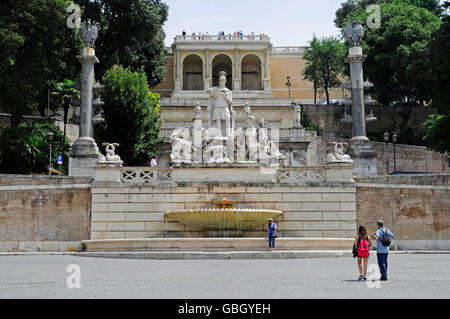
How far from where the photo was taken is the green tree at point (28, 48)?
3288cm

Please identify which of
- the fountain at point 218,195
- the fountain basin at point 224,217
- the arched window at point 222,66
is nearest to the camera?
the fountain basin at point 224,217

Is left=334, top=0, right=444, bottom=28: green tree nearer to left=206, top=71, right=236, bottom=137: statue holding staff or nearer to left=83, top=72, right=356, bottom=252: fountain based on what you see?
left=206, top=71, right=236, bottom=137: statue holding staff

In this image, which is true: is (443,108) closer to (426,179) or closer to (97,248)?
(426,179)

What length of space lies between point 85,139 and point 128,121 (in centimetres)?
385

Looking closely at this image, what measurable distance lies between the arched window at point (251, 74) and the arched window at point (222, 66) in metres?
1.52

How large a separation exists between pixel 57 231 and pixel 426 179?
15632mm

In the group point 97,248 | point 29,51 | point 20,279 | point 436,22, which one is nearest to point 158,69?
point 29,51

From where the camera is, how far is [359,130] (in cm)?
3139

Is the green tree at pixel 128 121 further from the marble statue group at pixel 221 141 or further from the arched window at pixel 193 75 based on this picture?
the arched window at pixel 193 75

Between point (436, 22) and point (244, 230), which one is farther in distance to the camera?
point (436, 22)

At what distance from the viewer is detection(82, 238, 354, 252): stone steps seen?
66.0 ft

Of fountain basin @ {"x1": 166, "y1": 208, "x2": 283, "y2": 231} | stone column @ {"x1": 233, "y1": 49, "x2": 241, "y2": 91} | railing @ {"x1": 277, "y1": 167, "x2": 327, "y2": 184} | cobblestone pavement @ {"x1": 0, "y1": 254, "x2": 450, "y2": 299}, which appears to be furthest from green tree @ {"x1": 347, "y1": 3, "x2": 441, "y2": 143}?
cobblestone pavement @ {"x1": 0, "y1": 254, "x2": 450, "y2": 299}

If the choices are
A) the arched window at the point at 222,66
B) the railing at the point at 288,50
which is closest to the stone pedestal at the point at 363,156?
the arched window at the point at 222,66

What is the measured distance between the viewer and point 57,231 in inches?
905
